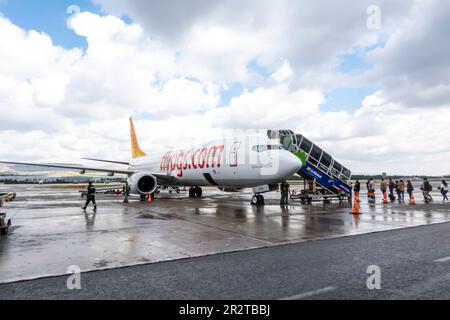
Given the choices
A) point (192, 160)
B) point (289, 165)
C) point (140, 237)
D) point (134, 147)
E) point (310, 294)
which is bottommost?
point (310, 294)

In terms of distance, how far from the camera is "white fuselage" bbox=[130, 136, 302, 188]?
1507 centimetres

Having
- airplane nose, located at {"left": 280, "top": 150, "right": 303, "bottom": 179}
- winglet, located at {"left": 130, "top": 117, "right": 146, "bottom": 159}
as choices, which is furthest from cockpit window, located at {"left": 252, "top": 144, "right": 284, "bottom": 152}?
winglet, located at {"left": 130, "top": 117, "right": 146, "bottom": 159}

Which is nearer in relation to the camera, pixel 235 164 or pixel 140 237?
pixel 140 237

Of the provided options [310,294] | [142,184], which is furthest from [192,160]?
[310,294]

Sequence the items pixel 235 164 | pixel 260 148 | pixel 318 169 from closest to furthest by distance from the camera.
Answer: pixel 260 148 → pixel 235 164 → pixel 318 169

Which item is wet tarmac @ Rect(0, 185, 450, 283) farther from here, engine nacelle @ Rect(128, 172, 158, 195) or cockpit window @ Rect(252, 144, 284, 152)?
engine nacelle @ Rect(128, 172, 158, 195)

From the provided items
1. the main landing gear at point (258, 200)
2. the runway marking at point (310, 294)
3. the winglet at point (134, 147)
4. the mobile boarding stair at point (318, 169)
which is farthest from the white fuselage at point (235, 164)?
the winglet at point (134, 147)

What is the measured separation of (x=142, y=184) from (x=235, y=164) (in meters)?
7.05

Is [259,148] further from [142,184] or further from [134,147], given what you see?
[134,147]

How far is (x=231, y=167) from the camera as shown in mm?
17156

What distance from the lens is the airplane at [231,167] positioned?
15170 mm
